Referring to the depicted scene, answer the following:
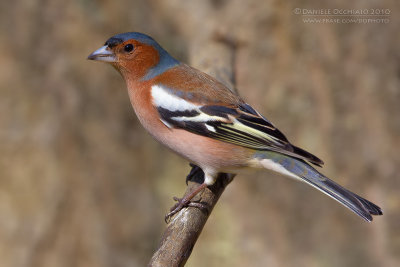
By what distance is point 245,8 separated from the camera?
23.7 feet

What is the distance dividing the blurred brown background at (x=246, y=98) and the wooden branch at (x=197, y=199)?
0.69 m

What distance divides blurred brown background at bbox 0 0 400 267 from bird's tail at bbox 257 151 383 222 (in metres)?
2.91

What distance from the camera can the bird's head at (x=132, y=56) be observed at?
15.8 ft

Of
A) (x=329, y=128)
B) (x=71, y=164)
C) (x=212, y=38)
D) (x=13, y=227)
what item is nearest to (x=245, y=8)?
(x=212, y=38)

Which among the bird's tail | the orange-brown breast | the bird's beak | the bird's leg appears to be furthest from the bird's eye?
the bird's tail

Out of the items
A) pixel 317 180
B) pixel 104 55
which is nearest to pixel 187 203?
pixel 317 180

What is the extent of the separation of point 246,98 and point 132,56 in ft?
9.11

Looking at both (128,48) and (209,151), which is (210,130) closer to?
(209,151)

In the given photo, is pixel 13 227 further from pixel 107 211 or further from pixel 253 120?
pixel 253 120

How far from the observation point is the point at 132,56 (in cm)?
483

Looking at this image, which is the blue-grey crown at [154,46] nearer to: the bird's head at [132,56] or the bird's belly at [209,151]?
the bird's head at [132,56]

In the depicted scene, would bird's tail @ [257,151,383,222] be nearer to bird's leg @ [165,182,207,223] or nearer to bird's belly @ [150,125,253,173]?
bird's belly @ [150,125,253,173]

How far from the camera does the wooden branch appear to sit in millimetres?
3541

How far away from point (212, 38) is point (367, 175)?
8.81 ft
